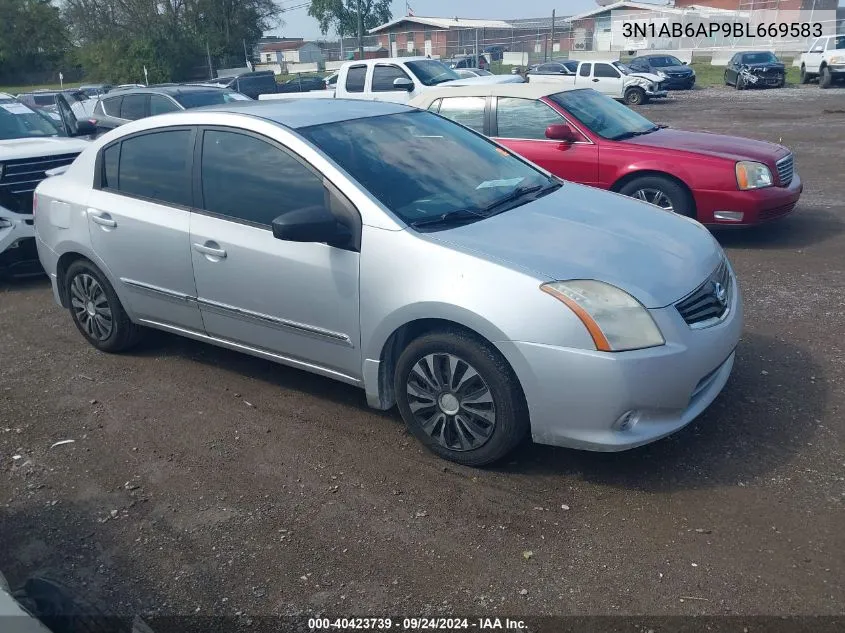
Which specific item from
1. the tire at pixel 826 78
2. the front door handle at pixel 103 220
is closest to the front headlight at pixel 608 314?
the front door handle at pixel 103 220

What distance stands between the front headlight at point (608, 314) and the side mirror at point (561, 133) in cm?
471

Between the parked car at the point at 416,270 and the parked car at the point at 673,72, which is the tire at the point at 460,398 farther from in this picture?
the parked car at the point at 673,72

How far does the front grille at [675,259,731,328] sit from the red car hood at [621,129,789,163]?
12.8ft

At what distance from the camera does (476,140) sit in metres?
5.06

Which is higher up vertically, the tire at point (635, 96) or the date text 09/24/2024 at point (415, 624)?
the tire at point (635, 96)

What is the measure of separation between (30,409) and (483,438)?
294cm

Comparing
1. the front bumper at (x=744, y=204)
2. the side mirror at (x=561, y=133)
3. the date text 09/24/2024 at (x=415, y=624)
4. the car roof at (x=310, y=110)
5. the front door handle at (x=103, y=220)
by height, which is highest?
the car roof at (x=310, y=110)

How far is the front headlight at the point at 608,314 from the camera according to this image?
3.38 m

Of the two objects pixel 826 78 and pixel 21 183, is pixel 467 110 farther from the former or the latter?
pixel 826 78

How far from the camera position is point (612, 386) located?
3.36m

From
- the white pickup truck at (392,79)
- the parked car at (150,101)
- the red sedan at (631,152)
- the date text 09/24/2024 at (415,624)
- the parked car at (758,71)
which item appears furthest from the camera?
the parked car at (758,71)

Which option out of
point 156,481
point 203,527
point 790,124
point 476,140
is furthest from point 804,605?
point 790,124

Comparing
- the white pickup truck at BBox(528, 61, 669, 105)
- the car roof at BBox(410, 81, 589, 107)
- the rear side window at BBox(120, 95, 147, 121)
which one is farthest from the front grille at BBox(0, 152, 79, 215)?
the white pickup truck at BBox(528, 61, 669, 105)

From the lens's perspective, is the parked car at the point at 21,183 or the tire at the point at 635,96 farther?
the tire at the point at 635,96
